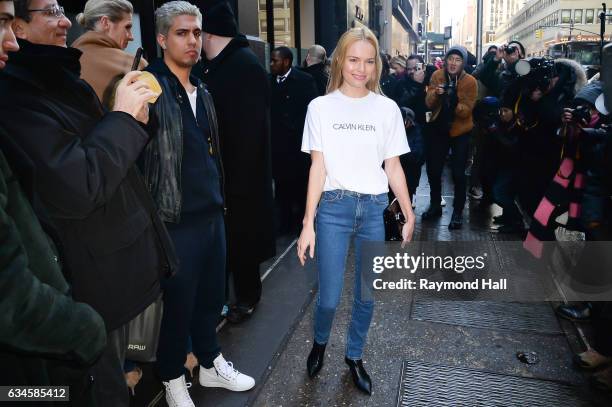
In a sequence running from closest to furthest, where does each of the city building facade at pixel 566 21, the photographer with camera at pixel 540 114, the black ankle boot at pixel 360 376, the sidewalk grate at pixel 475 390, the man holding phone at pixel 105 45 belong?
the man holding phone at pixel 105 45, the sidewalk grate at pixel 475 390, the black ankle boot at pixel 360 376, the photographer with camera at pixel 540 114, the city building facade at pixel 566 21

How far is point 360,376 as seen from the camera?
3.08 meters

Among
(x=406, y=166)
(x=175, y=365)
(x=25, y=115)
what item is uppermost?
(x=25, y=115)

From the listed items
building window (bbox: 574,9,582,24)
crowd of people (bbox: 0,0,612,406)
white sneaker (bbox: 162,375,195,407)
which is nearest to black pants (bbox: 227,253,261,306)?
crowd of people (bbox: 0,0,612,406)

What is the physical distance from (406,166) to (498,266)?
5.75 feet

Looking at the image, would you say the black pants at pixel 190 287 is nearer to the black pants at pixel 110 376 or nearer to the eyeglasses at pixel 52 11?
the black pants at pixel 110 376

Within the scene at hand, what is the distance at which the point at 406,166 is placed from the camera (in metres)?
6.17

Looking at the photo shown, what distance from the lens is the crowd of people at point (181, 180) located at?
4.61 feet

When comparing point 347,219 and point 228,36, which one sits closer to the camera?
point 347,219

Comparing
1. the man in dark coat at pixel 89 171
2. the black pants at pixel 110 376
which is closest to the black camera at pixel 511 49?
the man in dark coat at pixel 89 171

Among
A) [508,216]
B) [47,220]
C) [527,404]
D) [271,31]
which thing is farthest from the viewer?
[271,31]

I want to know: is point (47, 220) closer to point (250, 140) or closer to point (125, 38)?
point (125, 38)

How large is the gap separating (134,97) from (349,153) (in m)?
1.33

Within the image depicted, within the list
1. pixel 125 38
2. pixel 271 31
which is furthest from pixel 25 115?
pixel 271 31

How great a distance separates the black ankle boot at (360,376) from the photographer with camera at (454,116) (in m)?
3.54
